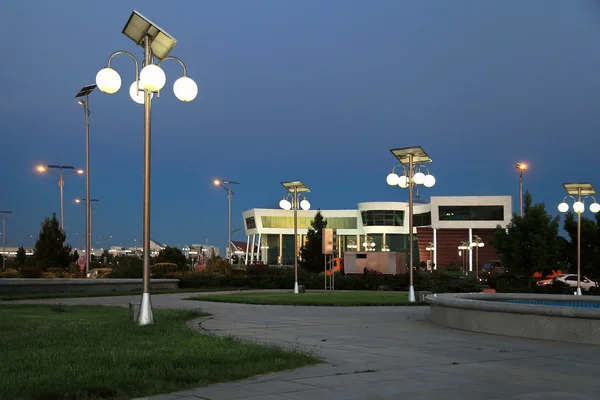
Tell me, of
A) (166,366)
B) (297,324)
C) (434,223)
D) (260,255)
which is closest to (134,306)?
(297,324)

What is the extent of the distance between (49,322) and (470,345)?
8.64 meters

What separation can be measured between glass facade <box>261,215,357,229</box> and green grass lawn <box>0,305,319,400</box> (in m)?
110

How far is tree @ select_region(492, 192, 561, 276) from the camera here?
131 feet

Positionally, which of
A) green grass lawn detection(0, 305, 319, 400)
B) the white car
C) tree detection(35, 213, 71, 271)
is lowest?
the white car

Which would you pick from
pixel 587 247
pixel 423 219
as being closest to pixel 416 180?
pixel 587 247

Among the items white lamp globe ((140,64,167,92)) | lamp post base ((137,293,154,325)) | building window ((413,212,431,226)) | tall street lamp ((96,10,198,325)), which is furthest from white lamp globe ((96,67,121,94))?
building window ((413,212,431,226))

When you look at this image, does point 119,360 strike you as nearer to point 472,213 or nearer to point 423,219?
point 472,213

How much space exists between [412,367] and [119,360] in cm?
391

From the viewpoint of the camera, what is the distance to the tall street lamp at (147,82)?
44.2 ft

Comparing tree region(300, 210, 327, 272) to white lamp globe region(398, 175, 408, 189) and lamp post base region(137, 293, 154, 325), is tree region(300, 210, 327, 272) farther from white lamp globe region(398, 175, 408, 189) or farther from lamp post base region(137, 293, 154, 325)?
lamp post base region(137, 293, 154, 325)

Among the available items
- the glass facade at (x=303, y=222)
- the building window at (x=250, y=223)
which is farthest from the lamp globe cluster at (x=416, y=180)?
the building window at (x=250, y=223)

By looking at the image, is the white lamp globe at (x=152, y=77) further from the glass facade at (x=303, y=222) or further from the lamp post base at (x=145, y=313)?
the glass facade at (x=303, y=222)

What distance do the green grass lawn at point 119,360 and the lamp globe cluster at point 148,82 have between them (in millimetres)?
4644

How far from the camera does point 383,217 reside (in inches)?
4724
